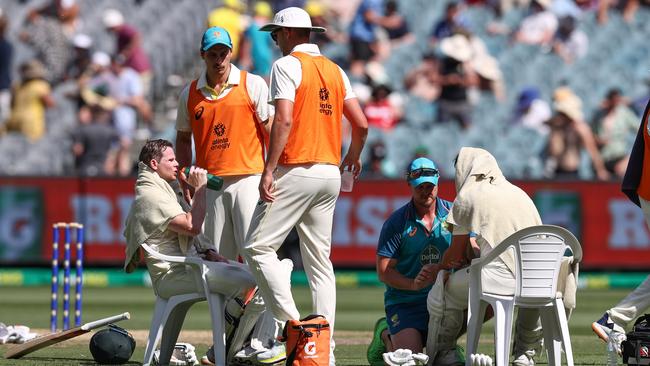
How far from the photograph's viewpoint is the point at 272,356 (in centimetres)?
805

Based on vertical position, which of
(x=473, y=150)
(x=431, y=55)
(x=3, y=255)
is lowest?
(x=3, y=255)

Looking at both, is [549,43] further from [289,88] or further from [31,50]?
[289,88]

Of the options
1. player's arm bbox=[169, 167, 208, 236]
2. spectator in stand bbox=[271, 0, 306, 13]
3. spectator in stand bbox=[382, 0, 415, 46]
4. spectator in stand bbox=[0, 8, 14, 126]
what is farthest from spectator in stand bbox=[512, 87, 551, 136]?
player's arm bbox=[169, 167, 208, 236]

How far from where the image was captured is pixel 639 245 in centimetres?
1681

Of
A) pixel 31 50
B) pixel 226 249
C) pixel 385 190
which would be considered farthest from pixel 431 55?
pixel 226 249

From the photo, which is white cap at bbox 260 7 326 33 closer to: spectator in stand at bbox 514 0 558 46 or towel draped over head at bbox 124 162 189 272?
towel draped over head at bbox 124 162 189 272

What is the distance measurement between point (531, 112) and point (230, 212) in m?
11.7

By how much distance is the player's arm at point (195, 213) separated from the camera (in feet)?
25.3

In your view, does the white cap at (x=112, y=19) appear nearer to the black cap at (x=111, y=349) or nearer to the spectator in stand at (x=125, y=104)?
the spectator in stand at (x=125, y=104)

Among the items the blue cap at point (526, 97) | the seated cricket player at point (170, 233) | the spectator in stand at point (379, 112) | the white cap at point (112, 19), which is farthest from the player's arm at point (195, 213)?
the white cap at point (112, 19)

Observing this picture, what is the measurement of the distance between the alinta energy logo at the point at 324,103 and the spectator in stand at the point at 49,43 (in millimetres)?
12679

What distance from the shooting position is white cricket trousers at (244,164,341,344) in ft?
24.4

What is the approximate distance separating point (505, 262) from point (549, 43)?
45.6ft

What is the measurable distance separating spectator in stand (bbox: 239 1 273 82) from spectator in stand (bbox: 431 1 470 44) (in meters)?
2.96
